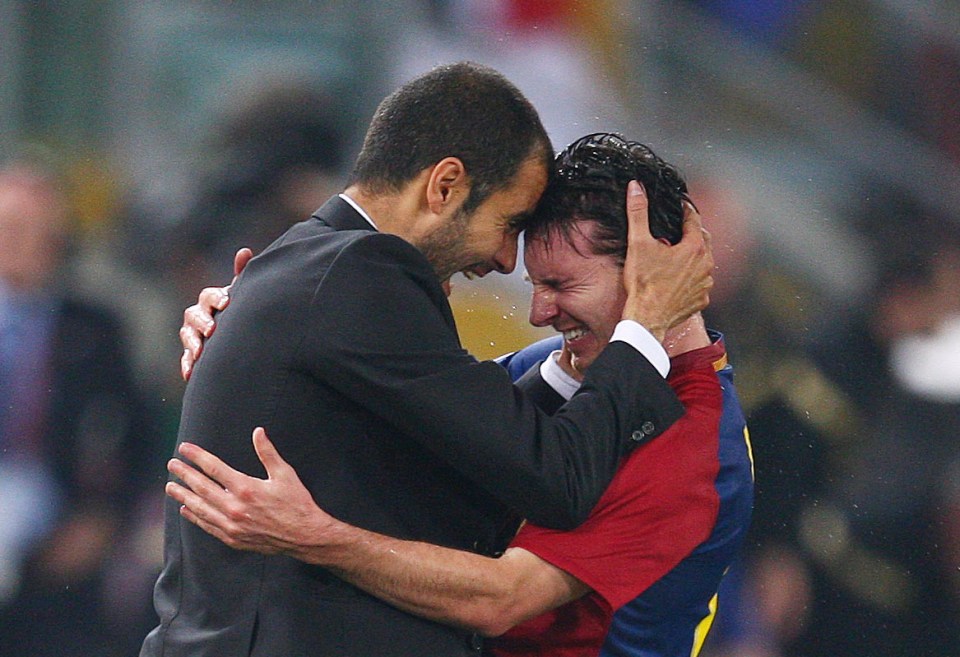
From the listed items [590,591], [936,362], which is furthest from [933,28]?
[590,591]

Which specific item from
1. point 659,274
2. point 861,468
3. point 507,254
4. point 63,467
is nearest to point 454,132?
point 507,254

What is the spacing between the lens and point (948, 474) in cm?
289

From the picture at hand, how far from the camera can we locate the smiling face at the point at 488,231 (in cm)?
173

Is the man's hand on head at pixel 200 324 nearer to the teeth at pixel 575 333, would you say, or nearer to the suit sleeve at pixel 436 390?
the suit sleeve at pixel 436 390

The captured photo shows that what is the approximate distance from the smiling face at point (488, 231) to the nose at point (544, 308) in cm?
7

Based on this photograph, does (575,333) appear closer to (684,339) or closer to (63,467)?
(684,339)

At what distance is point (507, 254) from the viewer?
1.81 metres

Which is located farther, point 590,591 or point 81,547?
point 81,547

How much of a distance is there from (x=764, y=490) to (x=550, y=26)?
3.98 ft

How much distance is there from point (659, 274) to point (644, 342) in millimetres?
119

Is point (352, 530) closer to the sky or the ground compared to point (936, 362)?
closer to the sky

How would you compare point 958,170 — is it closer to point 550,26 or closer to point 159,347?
point 550,26

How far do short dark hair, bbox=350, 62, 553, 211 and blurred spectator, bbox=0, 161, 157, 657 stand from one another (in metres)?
1.77

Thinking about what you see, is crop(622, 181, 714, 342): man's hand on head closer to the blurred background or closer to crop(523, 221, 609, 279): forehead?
crop(523, 221, 609, 279): forehead
